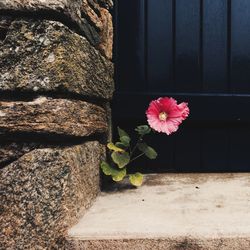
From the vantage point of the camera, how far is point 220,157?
5.65 ft

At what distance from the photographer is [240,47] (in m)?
1.70

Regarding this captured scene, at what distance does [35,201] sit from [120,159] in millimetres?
512

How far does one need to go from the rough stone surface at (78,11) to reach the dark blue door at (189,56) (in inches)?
7.9

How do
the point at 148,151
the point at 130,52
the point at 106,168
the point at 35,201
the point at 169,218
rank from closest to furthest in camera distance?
1. the point at 35,201
2. the point at 169,218
3. the point at 106,168
4. the point at 148,151
5. the point at 130,52

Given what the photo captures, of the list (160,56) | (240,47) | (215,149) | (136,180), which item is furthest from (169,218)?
(240,47)

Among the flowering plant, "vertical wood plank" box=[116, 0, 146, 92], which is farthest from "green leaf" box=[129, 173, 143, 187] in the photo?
"vertical wood plank" box=[116, 0, 146, 92]

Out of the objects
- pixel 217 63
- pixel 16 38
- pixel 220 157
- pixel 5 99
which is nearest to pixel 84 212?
pixel 5 99

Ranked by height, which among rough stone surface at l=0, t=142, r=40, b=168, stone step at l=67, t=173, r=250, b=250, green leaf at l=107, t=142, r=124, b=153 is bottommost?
stone step at l=67, t=173, r=250, b=250

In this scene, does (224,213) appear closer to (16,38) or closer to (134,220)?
(134,220)

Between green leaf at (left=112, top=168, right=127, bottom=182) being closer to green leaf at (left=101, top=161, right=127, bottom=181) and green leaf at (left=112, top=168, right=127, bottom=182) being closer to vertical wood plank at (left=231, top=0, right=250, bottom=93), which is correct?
green leaf at (left=101, top=161, right=127, bottom=181)

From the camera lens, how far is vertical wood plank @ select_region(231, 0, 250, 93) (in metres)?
1.69

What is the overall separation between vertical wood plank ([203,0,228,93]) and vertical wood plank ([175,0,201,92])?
34 mm

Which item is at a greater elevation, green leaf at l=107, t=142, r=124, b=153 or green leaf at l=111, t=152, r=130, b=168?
green leaf at l=107, t=142, r=124, b=153

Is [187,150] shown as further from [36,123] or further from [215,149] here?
[36,123]
